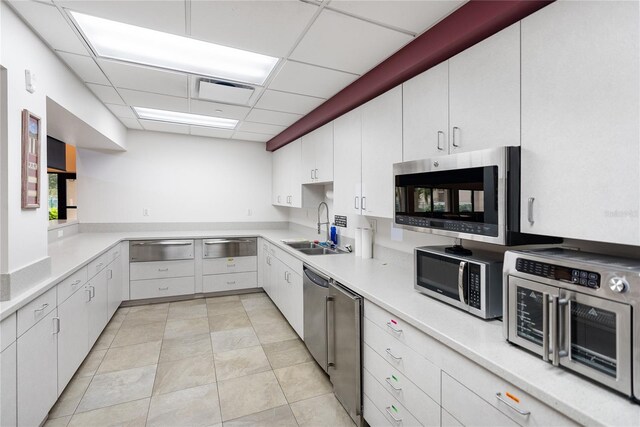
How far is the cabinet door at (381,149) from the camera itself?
2.15m

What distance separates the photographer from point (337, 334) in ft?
7.20

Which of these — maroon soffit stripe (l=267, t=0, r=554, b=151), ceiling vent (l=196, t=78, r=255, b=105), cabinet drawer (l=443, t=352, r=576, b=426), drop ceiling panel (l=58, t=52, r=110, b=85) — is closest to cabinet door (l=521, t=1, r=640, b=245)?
maroon soffit stripe (l=267, t=0, r=554, b=151)

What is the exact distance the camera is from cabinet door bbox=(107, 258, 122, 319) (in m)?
3.40

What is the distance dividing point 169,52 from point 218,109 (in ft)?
4.06

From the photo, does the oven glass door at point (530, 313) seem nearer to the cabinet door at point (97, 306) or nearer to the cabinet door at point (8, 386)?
the cabinet door at point (8, 386)

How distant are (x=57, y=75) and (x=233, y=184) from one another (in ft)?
10.00

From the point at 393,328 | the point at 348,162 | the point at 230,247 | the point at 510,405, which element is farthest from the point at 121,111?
the point at 510,405

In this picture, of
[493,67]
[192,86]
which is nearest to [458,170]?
[493,67]

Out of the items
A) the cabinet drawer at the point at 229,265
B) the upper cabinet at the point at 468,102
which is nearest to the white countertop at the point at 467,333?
the upper cabinet at the point at 468,102

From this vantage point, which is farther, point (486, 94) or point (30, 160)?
point (30, 160)

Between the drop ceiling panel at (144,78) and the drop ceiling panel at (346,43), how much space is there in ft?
3.58

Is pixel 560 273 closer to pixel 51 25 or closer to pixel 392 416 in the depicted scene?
pixel 392 416

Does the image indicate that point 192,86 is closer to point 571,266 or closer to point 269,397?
point 269,397

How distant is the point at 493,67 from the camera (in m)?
1.45
